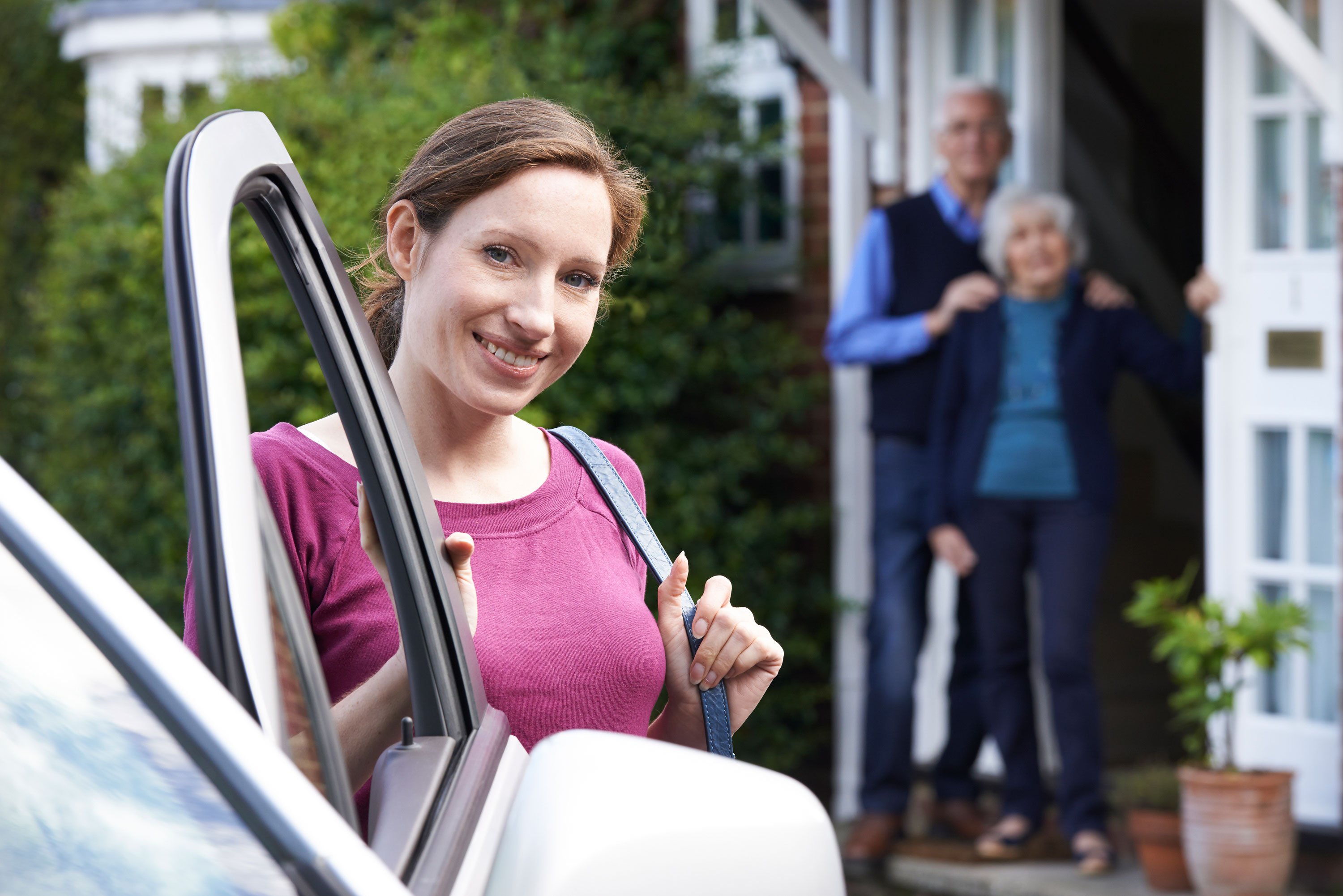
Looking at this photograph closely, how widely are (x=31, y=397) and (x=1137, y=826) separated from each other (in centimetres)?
537

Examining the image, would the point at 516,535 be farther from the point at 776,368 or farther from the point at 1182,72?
the point at 1182,72

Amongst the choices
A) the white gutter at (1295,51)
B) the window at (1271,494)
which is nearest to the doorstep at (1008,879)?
the window at (1271,494)

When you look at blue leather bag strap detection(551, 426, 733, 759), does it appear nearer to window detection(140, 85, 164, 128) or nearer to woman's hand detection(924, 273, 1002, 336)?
woman's hand detection(924, 273, 1002, 336)

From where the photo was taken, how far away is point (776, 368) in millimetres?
5875

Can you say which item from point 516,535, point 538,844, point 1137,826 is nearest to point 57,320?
point 1137,826

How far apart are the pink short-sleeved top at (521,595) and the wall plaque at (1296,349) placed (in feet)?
11.4

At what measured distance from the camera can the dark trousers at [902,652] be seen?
5.20 m

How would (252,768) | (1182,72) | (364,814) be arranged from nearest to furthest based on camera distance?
1. (252,768)
2. (364,814)
3. (1182,72)

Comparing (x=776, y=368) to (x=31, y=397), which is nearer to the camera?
(x=776, y=368)

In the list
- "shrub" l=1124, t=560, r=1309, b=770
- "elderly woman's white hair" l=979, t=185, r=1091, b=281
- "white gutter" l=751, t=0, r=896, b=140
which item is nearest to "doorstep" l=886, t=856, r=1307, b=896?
"shrub" l=1124, t=560, r=1309, b=770

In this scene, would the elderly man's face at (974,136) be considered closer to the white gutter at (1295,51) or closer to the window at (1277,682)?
the white gutter at (1295,51)

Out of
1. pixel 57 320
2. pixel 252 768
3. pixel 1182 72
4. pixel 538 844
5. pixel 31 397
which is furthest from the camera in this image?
pixel 1182 72

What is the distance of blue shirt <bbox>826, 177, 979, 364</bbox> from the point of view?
5.14 m

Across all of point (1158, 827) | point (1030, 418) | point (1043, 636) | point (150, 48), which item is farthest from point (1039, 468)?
point (150, 48)
